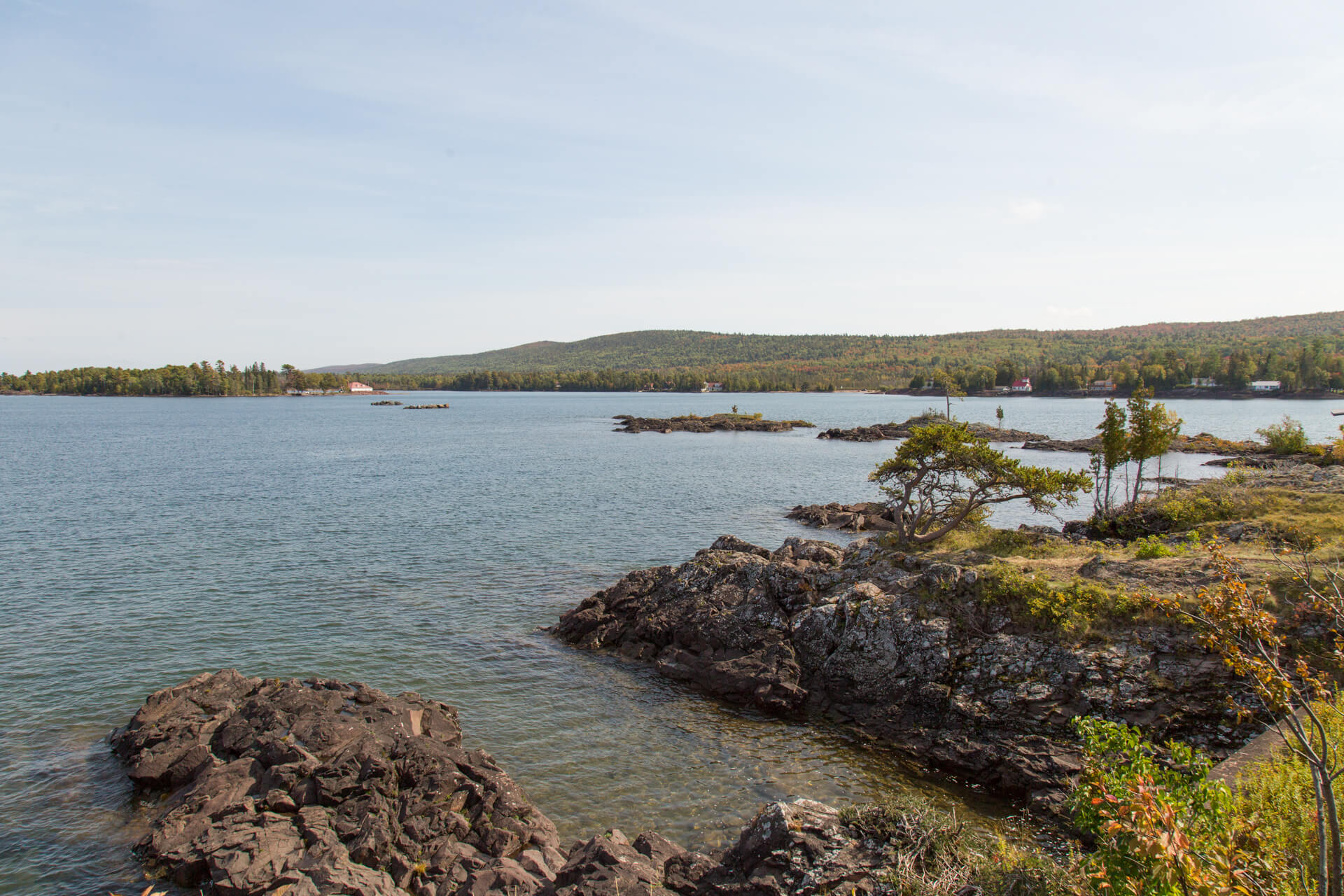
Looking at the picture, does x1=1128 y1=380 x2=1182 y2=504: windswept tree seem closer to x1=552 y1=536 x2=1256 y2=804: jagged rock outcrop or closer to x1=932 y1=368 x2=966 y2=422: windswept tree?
x1=932 y1=368 x2=966 y2=422: windswept tree

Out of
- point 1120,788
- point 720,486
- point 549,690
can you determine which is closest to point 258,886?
point 549,690

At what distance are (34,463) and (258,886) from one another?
80.0 m

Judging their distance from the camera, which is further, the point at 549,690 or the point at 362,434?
the point at 362,434

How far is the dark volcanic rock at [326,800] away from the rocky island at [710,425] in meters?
98.0

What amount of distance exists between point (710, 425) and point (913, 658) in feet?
332

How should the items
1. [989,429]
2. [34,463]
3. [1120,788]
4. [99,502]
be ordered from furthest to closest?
[989,429] < [34,463] < [99,502] < [1120,788]

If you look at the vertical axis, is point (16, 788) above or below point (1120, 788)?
below

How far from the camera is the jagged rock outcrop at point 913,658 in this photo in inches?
588

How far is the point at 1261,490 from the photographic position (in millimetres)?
29891

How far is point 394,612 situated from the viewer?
2611cm

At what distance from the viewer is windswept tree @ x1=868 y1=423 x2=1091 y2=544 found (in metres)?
23.1

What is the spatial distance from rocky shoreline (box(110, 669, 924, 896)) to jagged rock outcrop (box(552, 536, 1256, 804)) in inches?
256

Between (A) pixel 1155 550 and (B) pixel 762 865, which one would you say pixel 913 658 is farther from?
(B) pixel 762 865

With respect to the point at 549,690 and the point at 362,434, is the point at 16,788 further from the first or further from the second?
the point at 362,434
